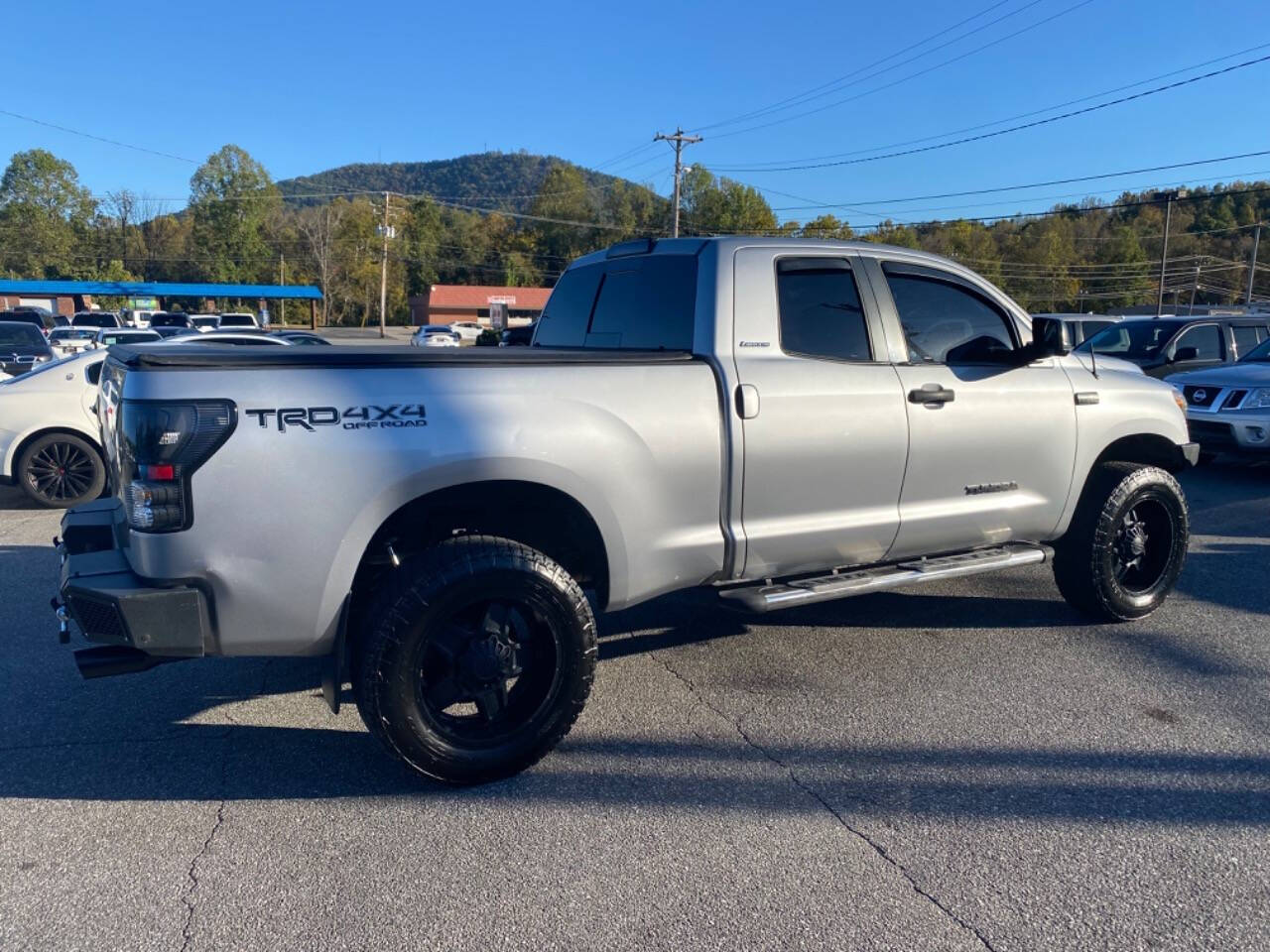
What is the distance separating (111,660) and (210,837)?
0.69 m

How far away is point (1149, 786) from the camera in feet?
11.5

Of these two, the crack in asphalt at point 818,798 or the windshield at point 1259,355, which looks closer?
the crack in asphalt at point 818,798

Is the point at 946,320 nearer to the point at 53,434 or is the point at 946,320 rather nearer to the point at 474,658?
the point at 474,658

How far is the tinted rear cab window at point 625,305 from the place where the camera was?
4.39 metres

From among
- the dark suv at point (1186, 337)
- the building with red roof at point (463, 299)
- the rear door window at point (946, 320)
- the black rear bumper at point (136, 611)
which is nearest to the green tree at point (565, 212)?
the building with red roof at point (463, 299)

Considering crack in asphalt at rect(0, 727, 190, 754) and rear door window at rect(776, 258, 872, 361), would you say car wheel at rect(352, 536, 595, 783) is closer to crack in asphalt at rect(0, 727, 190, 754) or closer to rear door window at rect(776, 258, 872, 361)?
crack in asphalt at rect(0, 727, 190, 754)

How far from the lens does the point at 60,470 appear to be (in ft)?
28.8

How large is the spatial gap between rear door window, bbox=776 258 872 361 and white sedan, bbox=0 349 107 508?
7.07 m

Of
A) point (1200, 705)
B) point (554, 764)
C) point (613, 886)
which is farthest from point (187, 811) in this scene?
point (1200, 705)

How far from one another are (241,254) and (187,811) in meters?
101

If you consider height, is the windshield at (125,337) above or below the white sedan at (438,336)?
below

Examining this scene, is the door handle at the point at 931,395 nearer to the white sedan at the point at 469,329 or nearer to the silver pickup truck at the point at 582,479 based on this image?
the silver pickup truck at the point at 582,479

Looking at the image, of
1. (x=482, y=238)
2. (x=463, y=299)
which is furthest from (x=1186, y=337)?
(x=482, y=238)

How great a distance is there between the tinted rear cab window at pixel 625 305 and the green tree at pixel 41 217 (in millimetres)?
101249
